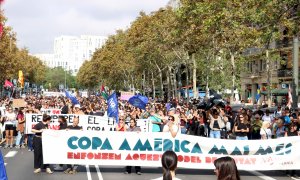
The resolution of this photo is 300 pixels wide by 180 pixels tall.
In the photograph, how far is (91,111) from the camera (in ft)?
91.2

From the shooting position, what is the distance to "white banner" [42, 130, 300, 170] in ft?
49.9

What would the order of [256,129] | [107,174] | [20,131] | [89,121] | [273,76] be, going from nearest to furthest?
1. [107,174]
2. [256,129]
3. [89,121]
4. [20,131]
5. [273,76]

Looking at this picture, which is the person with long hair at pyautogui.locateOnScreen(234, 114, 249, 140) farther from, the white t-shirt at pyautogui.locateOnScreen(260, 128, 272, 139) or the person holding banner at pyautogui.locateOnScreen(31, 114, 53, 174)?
the person holding banner at pyautogui.locateOnScreen(31, 114, 53, 174)

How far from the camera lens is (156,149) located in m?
15.3

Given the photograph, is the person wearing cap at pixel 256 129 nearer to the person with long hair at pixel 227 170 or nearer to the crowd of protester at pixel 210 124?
the crowd of protester at pixel 210 124

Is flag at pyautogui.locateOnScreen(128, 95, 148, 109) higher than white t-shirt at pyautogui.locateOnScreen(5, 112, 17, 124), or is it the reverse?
flag at pyautogui.locateOnScreen(128, 95, 148, 109)

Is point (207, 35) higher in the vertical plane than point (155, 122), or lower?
higher

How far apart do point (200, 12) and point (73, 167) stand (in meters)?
14.7

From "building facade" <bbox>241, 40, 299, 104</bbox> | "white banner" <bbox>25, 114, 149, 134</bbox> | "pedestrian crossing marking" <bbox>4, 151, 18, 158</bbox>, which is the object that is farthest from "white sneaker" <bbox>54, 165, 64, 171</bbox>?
"building facade" <bbox>241, 40, 299, 104</bbox>

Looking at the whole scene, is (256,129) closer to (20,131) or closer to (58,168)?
(58,168)

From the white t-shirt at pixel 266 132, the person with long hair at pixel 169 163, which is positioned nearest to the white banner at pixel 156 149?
the white t-shirt at pixel 266 132

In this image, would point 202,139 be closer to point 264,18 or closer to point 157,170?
point 157,170

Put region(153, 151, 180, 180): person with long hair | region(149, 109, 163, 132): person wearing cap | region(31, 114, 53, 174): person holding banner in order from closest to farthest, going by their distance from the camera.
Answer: region(153, 151, 180, 180): person with long hair, region(31, 114, 53, 174): person holding banner, region(149, 109, 163, 132): person wearing cap

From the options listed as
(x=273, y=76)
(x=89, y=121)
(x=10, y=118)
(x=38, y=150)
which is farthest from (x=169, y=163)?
(x=273, y=76)
